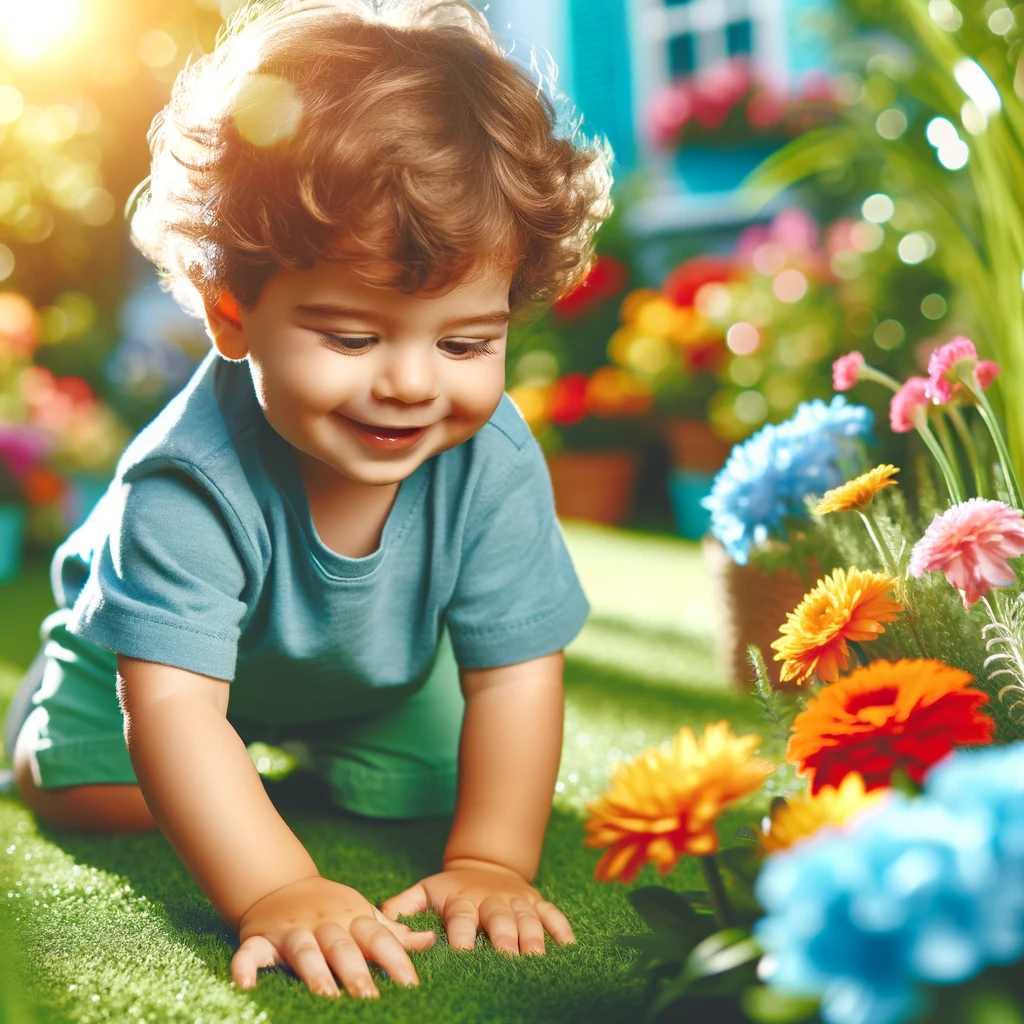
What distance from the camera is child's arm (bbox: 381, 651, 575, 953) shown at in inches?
39.4

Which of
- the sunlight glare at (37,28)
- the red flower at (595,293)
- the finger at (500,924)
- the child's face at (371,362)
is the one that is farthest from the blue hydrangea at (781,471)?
the sunlight glare at (37,28)

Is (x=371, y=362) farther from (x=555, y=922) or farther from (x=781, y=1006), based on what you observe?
(x=781, y=1006)

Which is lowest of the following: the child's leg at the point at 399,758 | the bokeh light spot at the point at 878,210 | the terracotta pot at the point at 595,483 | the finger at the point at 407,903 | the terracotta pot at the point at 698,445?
the terracotta pot at the point at 595,483

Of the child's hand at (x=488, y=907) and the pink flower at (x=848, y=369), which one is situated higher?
the pink flower at (x=848, y=369)

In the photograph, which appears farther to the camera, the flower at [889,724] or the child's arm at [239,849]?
the child's arm at [239,849]

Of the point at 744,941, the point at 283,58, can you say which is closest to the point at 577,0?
the point at 283,58

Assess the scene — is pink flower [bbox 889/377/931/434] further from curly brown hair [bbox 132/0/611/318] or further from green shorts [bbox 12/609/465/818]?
Answer: green shorts [bbox 12/609/465/818]

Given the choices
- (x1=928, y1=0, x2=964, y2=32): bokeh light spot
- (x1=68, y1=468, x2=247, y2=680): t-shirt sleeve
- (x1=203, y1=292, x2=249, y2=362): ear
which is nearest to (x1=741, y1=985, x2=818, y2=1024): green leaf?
(x1=68, y1=468, x2=247, y2=680): t-shirt sleeve

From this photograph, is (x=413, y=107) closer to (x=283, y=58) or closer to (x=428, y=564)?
(x=283, y=58)

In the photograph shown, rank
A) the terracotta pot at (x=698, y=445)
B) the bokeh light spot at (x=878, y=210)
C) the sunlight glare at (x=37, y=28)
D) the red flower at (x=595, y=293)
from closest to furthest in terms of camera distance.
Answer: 1. the bokeh light spot at (x=878, y=210)
2. the terracotta pot at (x=698, y=445)
3. the red flower at (x=595, y=293)
4. the sunlight glare at (x=37, y=28)

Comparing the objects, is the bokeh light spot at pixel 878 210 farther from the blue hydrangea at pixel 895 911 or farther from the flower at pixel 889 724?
the blue hydrangea at pixel 895 911

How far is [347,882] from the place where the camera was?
115 cm

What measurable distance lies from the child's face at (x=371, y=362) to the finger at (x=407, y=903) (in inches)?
14.9

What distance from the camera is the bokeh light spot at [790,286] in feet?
10.6
